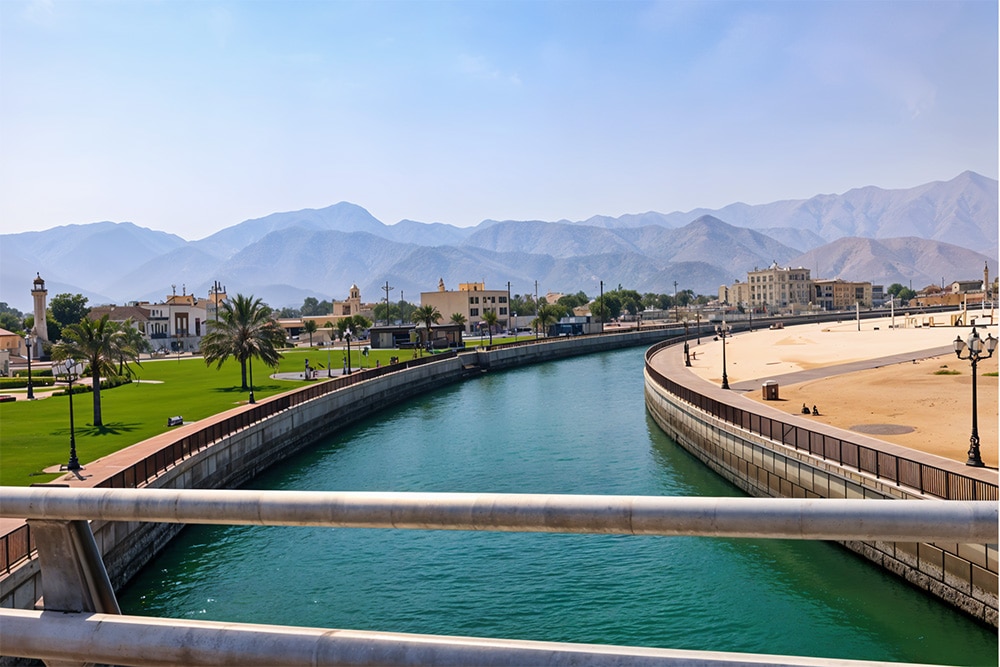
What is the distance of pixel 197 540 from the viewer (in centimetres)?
2359

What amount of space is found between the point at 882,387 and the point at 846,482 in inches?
839

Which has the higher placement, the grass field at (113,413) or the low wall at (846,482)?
the grass field at (113,413)

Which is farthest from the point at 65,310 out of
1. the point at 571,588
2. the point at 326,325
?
the point at 571,588

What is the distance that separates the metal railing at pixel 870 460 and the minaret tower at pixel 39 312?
95.8 m

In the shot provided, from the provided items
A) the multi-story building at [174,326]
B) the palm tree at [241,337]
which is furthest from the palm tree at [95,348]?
the multi-story building at [174,326]

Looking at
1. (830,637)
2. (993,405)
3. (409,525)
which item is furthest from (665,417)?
(409,525)

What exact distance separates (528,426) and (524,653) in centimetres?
4207

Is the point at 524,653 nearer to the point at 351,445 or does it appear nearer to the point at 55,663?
the point at 55,663

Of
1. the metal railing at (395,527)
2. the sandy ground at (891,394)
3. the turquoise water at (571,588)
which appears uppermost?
the metal railing at (395,527)

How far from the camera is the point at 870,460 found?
19.7 meters

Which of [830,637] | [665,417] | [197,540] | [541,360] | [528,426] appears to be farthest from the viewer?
[541,360]

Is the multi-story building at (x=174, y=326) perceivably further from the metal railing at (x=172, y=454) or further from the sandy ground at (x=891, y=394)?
the sandy ground at (x=891, y=394)

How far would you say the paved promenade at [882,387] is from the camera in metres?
25.5


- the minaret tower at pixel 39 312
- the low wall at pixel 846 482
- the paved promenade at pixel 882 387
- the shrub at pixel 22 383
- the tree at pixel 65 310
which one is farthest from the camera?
the tree at pixel 65 310
